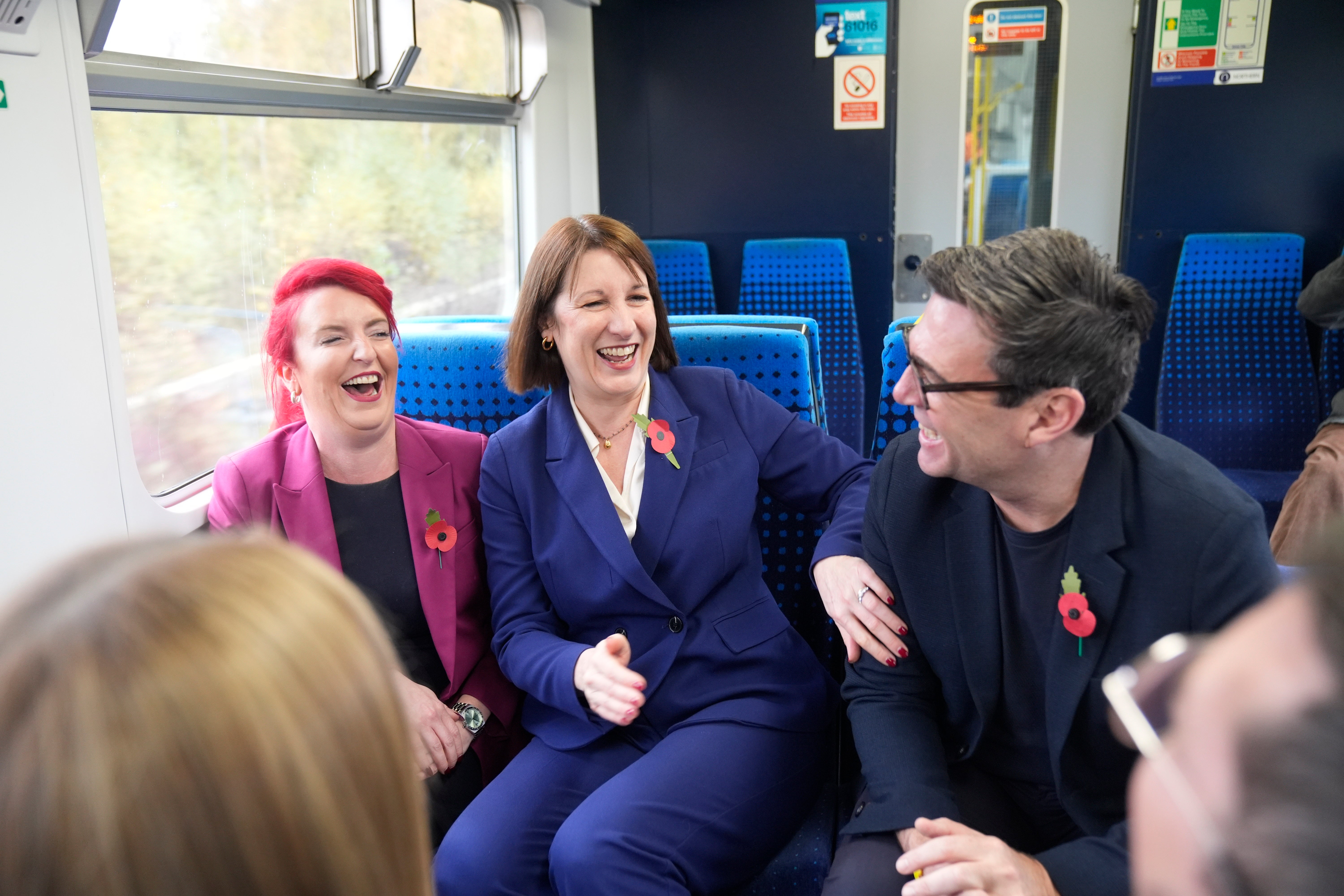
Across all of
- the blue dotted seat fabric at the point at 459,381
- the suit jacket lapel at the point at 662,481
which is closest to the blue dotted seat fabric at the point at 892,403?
the suit jacket lapel at the point at 662,481

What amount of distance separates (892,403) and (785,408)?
231mm

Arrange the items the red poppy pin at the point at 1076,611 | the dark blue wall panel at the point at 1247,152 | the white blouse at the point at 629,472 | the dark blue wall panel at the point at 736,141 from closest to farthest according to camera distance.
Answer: the red poppy pin at the point at 1076,611 < the white blouse at the point at 629,472 < the dark blue wall panel at the point at 1247,152 < the dark blue wall panel at the point at 736,141

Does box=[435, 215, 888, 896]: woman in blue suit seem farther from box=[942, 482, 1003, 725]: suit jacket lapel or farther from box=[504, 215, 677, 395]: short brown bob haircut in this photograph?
box=[942, 482, 1003, 725]: suit jacket lapel

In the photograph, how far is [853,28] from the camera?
4625mm

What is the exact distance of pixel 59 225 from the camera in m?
1.78

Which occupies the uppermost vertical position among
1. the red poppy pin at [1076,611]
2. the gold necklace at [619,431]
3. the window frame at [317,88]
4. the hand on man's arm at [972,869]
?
the window frame at [317,88]

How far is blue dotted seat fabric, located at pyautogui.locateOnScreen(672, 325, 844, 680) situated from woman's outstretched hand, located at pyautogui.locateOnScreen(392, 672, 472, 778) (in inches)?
29.2

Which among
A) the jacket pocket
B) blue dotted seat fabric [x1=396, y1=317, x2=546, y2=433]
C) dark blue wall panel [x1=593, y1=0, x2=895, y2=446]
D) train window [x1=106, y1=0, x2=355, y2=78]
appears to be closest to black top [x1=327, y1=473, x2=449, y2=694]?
blue dotted seat fabric [x1=396, y1=317, x2=546, y2=433]

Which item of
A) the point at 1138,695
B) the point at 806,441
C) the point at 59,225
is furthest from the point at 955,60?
the point at 1138,695

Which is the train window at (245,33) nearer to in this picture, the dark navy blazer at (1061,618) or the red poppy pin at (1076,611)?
the dark navy blazer at (1061,618)

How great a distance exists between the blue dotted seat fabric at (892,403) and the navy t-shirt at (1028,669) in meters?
0.47

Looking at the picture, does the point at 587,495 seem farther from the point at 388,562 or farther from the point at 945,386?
the point at 945,386

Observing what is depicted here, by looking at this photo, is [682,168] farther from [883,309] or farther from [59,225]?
[59,225]

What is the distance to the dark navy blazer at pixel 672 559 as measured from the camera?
1.94 m
